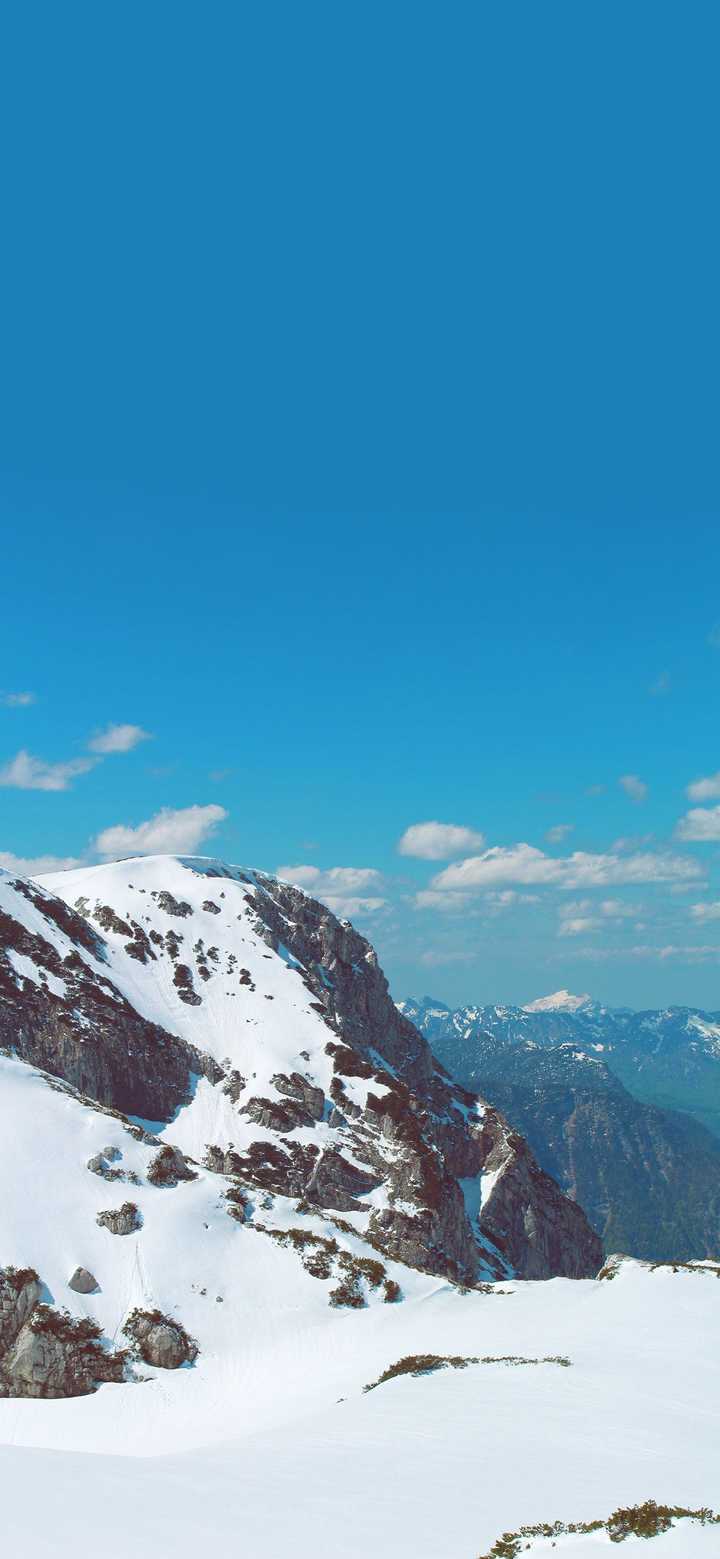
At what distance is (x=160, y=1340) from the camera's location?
48.0 metres

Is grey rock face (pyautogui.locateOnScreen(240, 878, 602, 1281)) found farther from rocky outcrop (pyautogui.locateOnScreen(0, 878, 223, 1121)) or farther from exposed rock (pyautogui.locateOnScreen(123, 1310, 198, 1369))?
exposed rock (pyautogui.locateOnScreen(123, 1310, 198, 1369))

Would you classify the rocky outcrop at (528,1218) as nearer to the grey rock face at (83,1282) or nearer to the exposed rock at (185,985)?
the exposed rock at (185,985)

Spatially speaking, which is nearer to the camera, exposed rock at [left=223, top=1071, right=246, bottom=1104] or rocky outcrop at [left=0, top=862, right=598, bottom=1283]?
rocky outcrop at [left=0, top=862, right=598, bottom=1283]

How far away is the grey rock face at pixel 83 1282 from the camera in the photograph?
166 ft

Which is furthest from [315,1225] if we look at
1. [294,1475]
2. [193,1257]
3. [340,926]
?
[340,926]

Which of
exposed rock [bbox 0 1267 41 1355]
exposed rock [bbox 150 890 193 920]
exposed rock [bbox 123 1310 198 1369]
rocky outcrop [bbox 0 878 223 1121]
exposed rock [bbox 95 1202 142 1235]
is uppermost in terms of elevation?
exposed rock [bbox 150 890 193 920]

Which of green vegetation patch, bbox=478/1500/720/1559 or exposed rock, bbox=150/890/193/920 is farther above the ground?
exposed rock, bbox=150/890/193/920

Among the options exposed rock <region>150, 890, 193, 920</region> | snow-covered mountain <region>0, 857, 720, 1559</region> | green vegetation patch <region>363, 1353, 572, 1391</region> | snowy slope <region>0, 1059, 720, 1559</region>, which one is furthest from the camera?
exposed rock <region>150, 890, 193, 920</region>

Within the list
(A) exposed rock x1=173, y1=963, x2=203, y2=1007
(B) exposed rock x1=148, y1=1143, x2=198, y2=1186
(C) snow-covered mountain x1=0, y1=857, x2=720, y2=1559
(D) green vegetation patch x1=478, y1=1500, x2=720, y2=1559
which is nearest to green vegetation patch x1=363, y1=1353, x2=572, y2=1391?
(C) snow-covered mountain x1=0, y1=857, x2=720, y2=1559

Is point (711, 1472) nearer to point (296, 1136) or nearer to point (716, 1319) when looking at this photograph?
point (716, 1319)

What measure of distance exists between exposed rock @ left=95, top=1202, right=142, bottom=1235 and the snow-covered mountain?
0.19 meters

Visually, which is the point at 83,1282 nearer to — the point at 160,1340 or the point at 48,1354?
the point at 48,1354

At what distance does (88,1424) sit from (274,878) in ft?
466

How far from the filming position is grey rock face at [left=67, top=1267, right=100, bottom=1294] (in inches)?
1989
